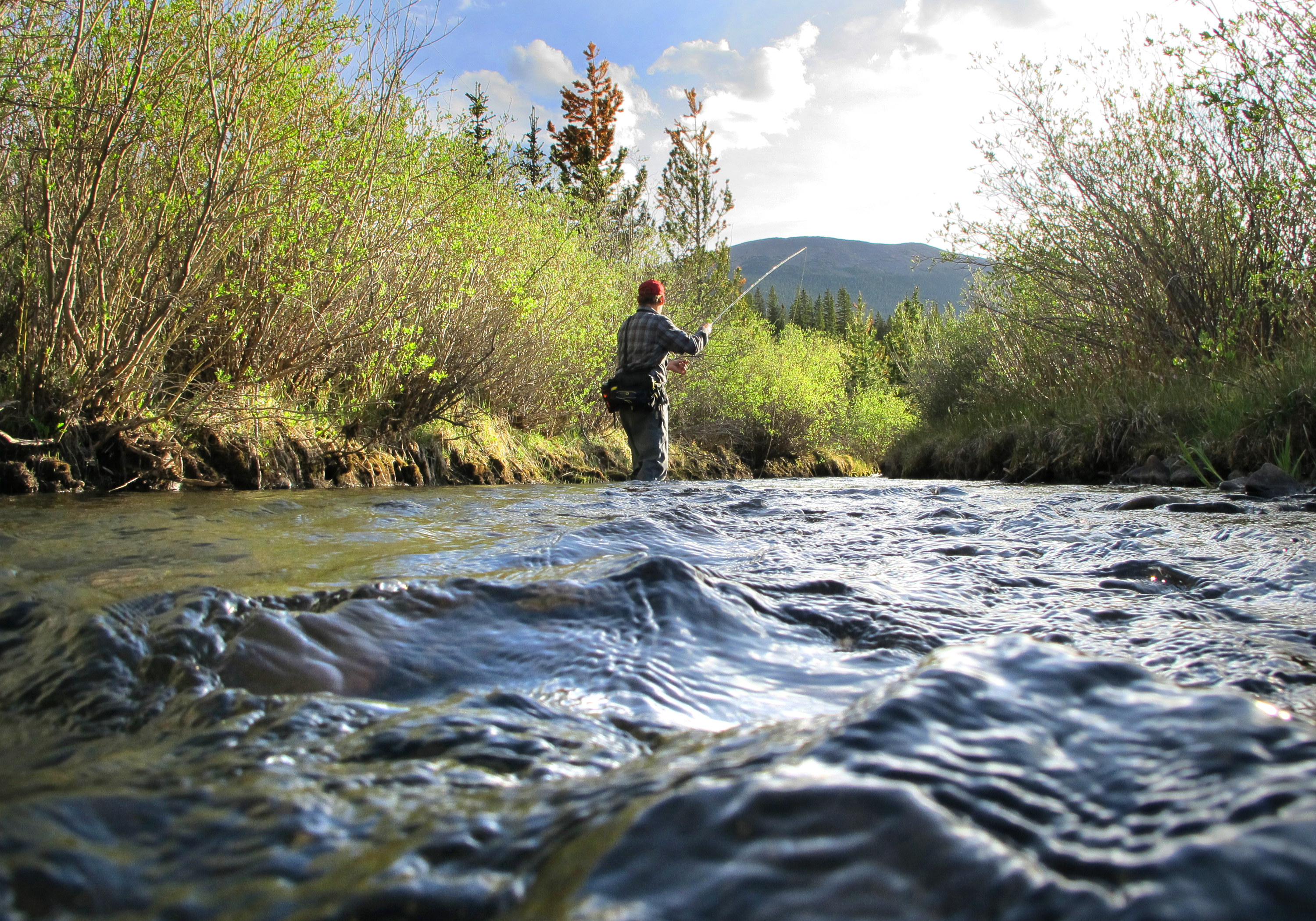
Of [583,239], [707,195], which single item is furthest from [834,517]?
[707,195]

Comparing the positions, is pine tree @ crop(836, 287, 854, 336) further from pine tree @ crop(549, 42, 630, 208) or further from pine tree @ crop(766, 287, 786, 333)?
pine tree @ crop(549, 42, 630, 208)

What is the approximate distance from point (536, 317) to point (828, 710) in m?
9.72

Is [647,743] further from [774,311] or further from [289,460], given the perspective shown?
[774,311]

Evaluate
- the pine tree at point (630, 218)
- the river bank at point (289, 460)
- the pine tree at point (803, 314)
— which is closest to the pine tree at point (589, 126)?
the pine tree at point (630, 218)

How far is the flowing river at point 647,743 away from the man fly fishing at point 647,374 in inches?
247

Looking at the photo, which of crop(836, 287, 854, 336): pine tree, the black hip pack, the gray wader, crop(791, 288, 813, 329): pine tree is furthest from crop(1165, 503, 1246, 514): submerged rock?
crop(836, 287, 854, 336): pine tree

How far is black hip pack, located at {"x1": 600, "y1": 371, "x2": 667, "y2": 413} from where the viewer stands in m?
9.02

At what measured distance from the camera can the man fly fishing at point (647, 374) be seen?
8945mm

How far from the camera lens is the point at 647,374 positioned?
9.01 meters

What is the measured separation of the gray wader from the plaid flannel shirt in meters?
0.51

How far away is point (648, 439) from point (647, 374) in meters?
0.84

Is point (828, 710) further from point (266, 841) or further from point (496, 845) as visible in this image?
point (266, 841)

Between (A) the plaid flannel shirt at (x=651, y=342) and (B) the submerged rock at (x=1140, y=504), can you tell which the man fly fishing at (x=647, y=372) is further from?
(B) the submerged rock at (x=1140, y=504)

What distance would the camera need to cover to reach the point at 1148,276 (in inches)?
363
